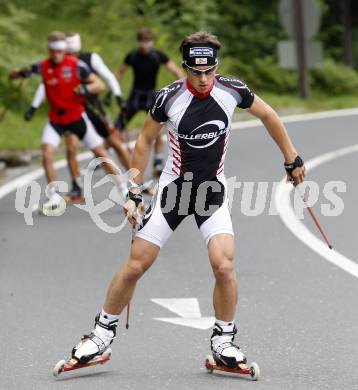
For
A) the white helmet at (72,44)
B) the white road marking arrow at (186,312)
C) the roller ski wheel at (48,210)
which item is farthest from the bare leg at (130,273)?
the white helmet at (72,44)

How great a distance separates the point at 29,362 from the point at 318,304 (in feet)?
8.42


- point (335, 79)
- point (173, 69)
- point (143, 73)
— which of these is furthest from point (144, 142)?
point (335, 79)

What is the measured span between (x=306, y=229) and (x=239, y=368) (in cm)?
573

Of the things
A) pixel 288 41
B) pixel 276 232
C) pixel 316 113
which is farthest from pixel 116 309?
pixel 288 41

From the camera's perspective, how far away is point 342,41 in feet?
110

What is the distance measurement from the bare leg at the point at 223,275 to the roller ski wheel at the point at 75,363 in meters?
0.73

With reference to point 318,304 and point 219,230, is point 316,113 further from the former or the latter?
point 219,230

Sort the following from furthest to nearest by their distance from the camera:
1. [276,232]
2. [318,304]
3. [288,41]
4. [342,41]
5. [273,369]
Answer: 1. [342,41]
2. [288,41]
3. [276,232]
4. [318,304]
5. [273,369]

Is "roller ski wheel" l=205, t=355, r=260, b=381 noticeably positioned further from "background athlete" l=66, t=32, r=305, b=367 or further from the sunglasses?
the sunglasses

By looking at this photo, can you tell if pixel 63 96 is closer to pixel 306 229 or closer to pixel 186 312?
pixel 306 229

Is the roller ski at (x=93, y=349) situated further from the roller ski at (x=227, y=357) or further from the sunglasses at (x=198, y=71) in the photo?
the sunglasses at (x=198, y=71)

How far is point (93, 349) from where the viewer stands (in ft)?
26.3

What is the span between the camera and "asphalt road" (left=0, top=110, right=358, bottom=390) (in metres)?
7.92

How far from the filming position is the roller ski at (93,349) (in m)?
7.95
